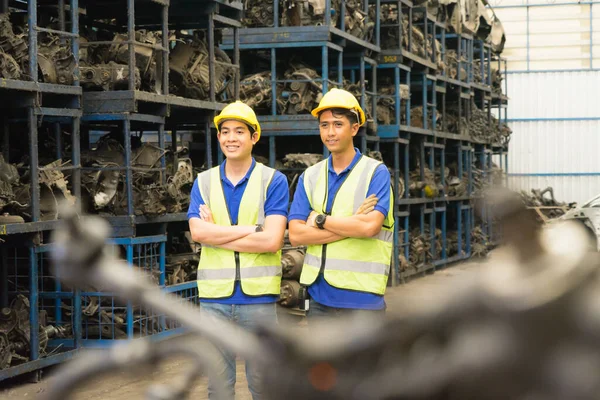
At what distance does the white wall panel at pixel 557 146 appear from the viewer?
3328 centimetres

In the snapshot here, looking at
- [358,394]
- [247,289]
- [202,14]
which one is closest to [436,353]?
[358,394]

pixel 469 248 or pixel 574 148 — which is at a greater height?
pixel 574 148

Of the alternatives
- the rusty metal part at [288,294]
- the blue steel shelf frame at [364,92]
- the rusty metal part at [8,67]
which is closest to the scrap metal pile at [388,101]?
the blue steel shelf frame at [364,92]

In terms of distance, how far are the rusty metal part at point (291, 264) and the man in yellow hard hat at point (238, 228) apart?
21.0 feet

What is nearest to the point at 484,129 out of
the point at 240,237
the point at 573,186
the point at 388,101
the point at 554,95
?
the point at 388,101

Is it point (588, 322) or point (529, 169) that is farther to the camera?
point (529, 169)

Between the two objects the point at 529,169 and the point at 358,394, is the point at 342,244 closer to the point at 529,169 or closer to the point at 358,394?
the point at 358,394

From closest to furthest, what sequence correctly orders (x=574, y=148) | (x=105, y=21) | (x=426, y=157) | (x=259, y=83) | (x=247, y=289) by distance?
(x=247, y=289), (x=105, y=21), (x=259, y=83), (x=426, y=157), (x=574, y=148)

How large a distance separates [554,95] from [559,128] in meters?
1.22

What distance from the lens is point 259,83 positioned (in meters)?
14.0

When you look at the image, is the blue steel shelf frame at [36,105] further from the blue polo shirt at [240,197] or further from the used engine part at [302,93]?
the used engine part at [302,93]

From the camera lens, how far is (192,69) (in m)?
11.6

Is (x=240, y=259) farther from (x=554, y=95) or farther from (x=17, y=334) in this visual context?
(x=554, y=95)

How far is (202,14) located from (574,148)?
967 inches
